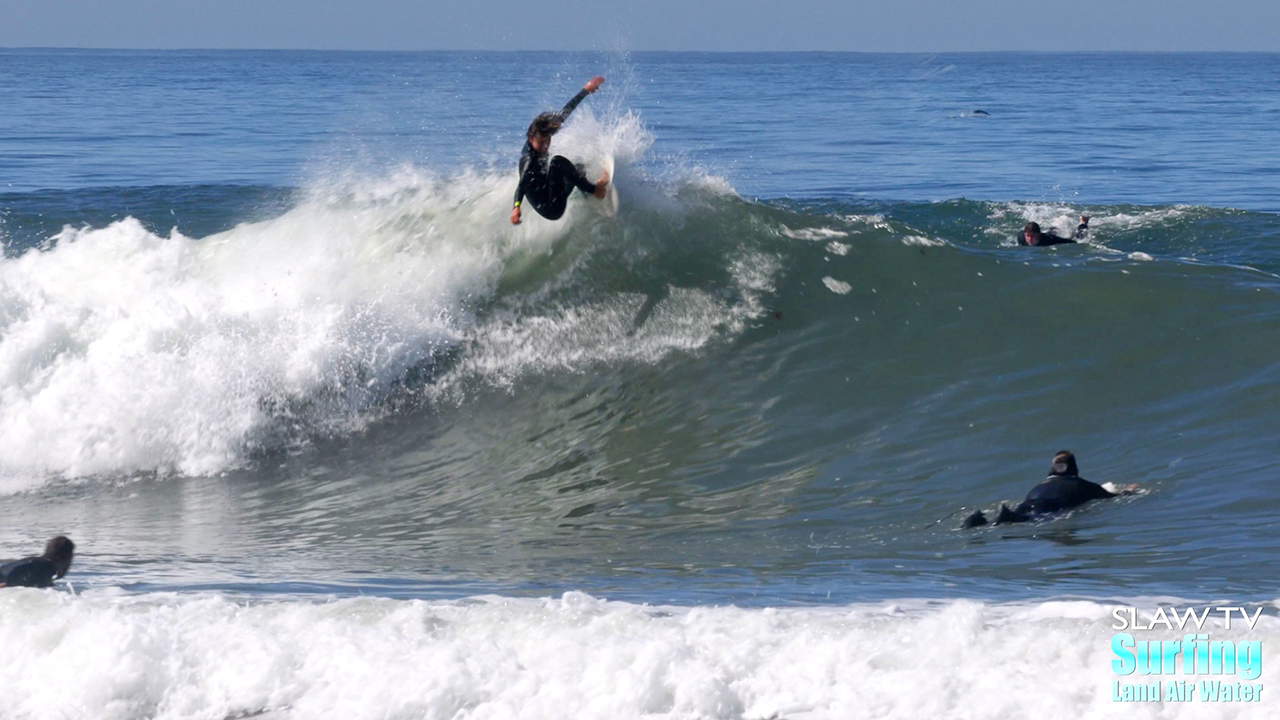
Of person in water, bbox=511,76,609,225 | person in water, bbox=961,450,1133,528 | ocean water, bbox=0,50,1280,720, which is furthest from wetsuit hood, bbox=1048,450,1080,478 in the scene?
person in water, bbox=511,76,609,225

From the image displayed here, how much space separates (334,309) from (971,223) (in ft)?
38.7

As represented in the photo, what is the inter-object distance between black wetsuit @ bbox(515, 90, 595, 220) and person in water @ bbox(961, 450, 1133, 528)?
4968 mm

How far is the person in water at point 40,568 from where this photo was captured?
6.02 metres

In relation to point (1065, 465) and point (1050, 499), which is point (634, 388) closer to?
point (1065, 465)

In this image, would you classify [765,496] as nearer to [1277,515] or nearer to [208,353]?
[1277,515]

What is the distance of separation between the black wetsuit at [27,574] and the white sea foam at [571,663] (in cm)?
47

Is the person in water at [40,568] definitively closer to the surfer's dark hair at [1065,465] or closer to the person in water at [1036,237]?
the surfer's dark hair at [1065,465]

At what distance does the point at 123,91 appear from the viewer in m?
64.8

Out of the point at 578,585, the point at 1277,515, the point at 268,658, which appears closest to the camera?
the point at 268,658

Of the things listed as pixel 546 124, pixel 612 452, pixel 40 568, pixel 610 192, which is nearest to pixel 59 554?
pixel 40 568

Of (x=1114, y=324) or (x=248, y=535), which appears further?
(x=1114, y=324)

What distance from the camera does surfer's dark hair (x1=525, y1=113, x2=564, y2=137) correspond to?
35.1ft

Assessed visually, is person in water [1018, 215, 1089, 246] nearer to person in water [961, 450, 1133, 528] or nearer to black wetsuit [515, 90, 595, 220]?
black wetsuit [515, 90, 595, 220]

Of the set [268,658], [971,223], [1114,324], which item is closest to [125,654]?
[268,658]
